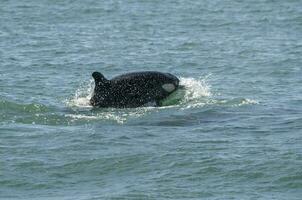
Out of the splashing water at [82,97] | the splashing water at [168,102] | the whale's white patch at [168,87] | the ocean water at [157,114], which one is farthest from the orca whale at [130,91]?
the splashing water at [82,97]

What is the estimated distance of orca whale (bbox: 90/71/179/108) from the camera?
2388 centimetres

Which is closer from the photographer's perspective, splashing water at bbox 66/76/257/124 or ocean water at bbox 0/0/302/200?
ocean water at bbox 0/0/302/200

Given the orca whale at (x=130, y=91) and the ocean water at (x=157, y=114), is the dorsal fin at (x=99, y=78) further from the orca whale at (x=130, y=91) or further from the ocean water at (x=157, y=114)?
the ocean water at (x=157, y=114)

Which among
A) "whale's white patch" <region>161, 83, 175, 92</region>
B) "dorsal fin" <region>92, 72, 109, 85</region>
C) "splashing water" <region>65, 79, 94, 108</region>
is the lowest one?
"splashing water" <region>65, 79, 94, 108</region>

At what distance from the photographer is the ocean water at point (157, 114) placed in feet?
58.9

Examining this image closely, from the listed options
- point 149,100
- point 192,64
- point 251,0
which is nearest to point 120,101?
point 149,100

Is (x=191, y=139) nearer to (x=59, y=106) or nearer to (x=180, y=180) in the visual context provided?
(x=180, y=180)

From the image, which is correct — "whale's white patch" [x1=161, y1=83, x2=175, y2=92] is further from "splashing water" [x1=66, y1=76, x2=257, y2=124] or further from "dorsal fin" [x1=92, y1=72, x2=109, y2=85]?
"dorsal fin" [x1=92, y1=72, x2=109, y2=85]

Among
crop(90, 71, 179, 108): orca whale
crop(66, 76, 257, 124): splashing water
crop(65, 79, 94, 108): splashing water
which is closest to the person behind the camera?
crop(66, 76, 257, 124): splashing water

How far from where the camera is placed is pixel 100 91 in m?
24.0

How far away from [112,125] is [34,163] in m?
3.39

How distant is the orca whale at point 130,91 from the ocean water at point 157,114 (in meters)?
0.35

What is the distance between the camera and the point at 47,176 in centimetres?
1839

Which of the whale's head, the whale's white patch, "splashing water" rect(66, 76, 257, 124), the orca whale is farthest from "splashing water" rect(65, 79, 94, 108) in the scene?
the whale's white patch
